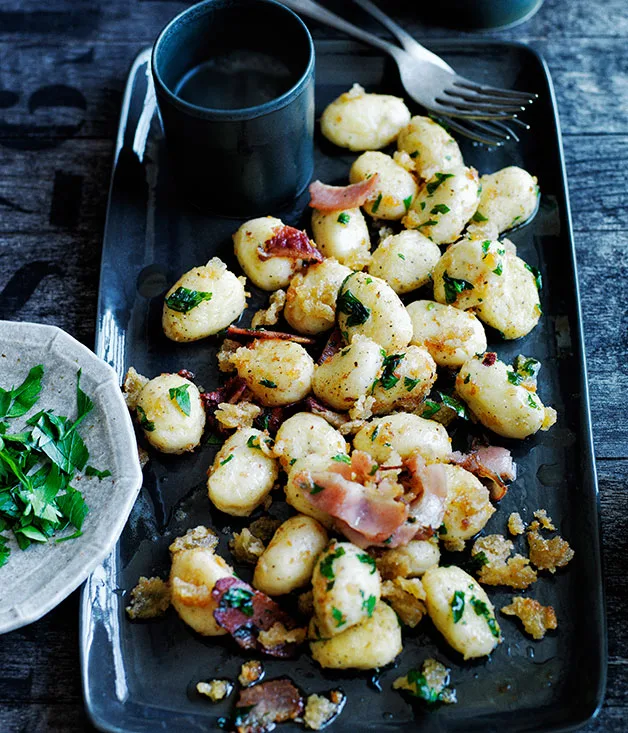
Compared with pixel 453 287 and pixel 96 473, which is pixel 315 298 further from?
pixel 96 473

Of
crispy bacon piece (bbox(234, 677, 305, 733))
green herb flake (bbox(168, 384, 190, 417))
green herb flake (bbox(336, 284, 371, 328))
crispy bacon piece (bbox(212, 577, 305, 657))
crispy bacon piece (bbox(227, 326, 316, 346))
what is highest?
green herb flake (bbox(336, 284, 371, 328))

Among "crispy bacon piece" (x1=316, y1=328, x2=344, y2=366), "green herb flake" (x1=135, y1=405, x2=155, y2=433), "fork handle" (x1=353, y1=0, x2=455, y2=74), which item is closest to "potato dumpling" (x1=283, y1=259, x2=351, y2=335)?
"crispy bacon piece" (x1=316, y1=328, x2=344, y2=366)

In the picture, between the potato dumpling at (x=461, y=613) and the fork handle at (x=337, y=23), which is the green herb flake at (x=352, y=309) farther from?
the fork handle at (x=337, y=23)

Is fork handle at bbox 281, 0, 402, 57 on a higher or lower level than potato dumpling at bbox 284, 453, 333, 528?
higher

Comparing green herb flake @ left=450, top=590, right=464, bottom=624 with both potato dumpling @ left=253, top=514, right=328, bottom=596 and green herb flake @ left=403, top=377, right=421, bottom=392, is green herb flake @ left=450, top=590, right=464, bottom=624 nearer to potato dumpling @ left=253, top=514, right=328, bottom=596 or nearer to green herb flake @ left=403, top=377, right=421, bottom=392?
potato dumpling @ left=253, top=514, right=328, bottom=596

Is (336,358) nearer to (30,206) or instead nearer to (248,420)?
(248,420)

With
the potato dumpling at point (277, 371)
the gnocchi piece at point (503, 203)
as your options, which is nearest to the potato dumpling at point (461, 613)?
the potato dumpling at point (277, 371)

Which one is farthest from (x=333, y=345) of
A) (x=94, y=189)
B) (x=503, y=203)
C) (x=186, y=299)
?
(x=94, y=189)
